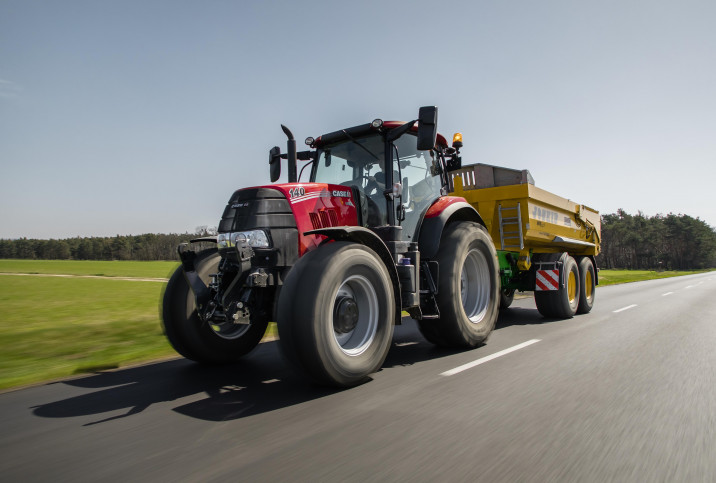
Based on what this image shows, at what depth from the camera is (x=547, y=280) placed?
25.3 feet

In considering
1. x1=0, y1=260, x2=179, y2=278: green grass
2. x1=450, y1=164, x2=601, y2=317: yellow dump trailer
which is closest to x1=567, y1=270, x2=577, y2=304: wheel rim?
x1=450, y1=164, x2=601, y2=317: yellow dump trailer

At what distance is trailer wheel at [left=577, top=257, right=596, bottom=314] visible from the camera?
862cm

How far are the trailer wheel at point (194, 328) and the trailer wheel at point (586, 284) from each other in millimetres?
6781

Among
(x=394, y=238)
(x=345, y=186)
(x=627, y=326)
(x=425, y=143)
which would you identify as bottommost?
(x=627, y=326)

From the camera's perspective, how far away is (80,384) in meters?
3.81

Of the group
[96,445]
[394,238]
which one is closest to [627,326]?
[394,238]

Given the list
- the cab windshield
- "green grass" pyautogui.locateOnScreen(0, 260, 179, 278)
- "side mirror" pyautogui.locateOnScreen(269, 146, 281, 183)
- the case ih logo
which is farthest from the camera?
"green grass" pyautogui.locateOnScreen(0, 260, 179, 278)

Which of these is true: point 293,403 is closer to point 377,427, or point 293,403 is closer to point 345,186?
point 377,427

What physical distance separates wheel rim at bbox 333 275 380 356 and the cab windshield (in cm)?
106

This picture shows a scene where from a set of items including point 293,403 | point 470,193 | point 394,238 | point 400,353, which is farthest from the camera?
point 470,193

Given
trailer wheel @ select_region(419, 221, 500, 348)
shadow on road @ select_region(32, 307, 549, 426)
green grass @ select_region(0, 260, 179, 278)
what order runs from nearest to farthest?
shadow on road @ select_region(32, 307, 549, 426)
trailer wheel @ select_region(419, 221, 500, 348)
green grass @ select_region(0, 260, 179, 278)

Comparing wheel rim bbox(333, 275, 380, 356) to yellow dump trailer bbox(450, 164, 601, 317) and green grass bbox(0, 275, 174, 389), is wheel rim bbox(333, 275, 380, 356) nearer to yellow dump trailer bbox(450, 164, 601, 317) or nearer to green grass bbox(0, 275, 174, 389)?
green grass bbox(0, 275, 174, 389)

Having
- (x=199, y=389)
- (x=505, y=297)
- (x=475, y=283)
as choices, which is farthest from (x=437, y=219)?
(x=505, y=297)

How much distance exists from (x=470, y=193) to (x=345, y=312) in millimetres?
4660
